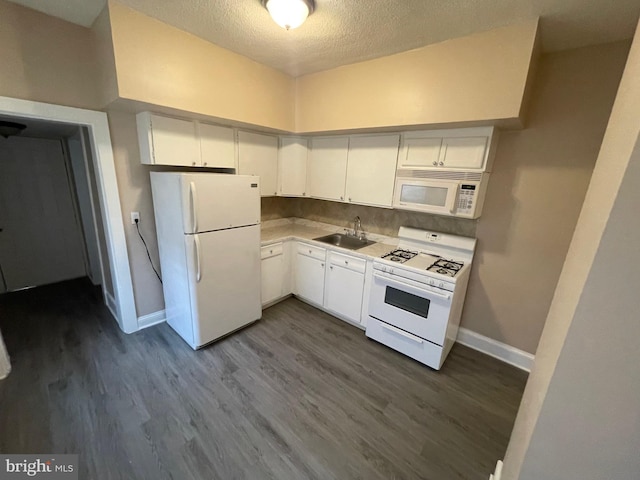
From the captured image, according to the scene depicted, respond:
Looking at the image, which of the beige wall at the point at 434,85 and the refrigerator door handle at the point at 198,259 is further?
the refrigerator door handle at the point at 198,259

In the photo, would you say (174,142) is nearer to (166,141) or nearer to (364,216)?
(166,141)

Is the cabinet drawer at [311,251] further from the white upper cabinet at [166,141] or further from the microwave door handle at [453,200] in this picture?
the white upper cabinet at [166,141]

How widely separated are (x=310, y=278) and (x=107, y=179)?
2.27 m

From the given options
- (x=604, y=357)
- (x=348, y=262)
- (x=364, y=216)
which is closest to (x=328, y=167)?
(x=364, y=216)

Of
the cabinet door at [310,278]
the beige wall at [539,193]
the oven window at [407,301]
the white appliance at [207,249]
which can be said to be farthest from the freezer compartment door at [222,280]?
the beige wall at [539,193]

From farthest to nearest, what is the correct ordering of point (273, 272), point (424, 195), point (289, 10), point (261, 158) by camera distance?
point (273, 272) → point (261, 158) → point (424, 195) → point (289, 10)

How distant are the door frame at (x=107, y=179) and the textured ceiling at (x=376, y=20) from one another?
0.67 m

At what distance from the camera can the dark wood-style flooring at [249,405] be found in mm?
1546

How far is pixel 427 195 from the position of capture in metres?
2.34

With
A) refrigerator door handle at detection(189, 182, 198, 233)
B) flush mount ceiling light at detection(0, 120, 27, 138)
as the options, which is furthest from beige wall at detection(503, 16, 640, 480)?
flush mount ceiling light at detection(0, 120, 27, 138)

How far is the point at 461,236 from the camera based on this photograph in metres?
2.53

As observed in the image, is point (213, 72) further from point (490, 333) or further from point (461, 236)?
point (490, 333)

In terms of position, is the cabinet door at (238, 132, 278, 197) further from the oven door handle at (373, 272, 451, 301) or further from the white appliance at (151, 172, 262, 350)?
the oven door handle at (373, 272, 451, 301)

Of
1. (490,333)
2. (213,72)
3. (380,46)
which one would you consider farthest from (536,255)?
(213,72)
